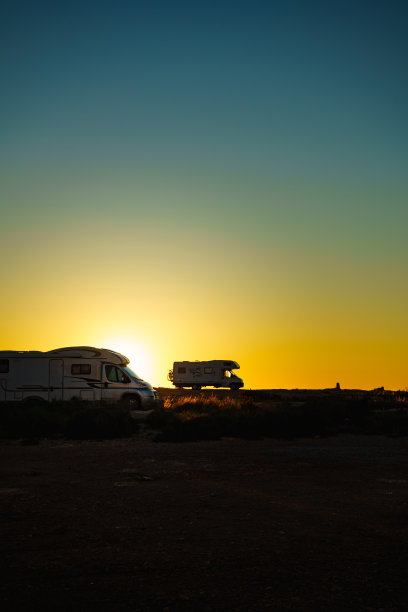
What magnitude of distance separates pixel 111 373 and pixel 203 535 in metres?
23.0

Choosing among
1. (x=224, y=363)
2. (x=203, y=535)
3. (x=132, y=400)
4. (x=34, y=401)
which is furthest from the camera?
(x=224, y=363)

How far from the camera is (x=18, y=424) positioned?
59.7 ft

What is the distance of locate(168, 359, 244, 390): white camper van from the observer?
5322 centimetres

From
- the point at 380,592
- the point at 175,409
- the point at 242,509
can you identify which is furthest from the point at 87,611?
the point at 175,409

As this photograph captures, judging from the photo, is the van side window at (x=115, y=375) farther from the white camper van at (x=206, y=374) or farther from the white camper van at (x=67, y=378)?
the white camper van at (x=206, y=374)

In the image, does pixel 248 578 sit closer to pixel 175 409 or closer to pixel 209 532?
pixel 209 532

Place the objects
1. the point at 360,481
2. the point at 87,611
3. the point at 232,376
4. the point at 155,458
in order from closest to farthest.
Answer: the point at 87,611
the point at 360,481
the point at 155,458
the point at 232,376

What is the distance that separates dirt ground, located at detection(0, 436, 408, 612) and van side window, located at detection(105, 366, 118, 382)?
16.7 meters

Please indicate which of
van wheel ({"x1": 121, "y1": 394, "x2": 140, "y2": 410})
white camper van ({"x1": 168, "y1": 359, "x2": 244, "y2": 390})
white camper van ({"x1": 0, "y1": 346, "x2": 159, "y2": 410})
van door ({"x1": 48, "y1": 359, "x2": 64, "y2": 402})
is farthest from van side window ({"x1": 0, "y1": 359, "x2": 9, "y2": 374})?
white camper van ({"x1": 168, "y1": 359, "x2": 244, "y2": 390})

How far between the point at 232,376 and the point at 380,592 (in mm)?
49596

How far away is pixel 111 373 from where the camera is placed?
28734 mm

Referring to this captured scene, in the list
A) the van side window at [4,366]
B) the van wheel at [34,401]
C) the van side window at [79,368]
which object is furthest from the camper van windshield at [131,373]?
the van side window at [4,366]

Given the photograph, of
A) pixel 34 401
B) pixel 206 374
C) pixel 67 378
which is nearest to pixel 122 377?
pixel 67 378

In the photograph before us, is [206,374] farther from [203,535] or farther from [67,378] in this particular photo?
[203,535]
